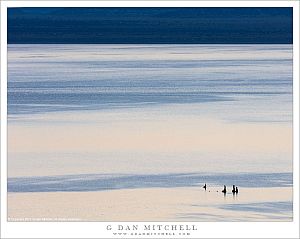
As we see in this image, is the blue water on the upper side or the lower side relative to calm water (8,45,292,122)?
lower

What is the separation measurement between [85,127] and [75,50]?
2.85 metres

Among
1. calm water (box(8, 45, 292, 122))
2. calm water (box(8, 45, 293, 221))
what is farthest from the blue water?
calm water (box(8, 45, 292, 122))

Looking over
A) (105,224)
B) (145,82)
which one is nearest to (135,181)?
(105,224)

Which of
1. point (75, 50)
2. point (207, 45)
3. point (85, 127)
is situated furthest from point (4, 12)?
point (207, 45)

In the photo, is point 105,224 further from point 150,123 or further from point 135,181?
point 150,123

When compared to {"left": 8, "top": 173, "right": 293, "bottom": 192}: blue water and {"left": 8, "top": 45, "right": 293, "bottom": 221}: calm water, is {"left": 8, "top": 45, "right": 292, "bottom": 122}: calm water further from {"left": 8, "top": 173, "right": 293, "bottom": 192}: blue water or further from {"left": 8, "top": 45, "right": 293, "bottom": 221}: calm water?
{"left": 8, "top": 173, "right": 293, "bottom": 192}: blue water

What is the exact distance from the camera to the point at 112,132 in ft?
65.5

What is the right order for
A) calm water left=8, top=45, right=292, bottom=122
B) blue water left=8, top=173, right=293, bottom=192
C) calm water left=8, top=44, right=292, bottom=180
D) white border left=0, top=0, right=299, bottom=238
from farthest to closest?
calm water left=8, top=45, right=292, bottom=122 < calm water left=8, top=44, right=292, bottom=180 < blue water left=8, top=173, right=293, bottom=192 < white border left=0, top=0, right=299, bottom=238

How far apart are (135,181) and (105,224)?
1148 mm

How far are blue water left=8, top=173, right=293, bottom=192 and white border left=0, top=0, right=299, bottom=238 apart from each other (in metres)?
0.46

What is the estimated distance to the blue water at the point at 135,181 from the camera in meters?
19.2

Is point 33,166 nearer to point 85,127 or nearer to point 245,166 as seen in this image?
point 85,127

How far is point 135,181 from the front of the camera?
1927 cm

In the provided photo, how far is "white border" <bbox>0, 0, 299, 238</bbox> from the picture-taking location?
59.8ft
